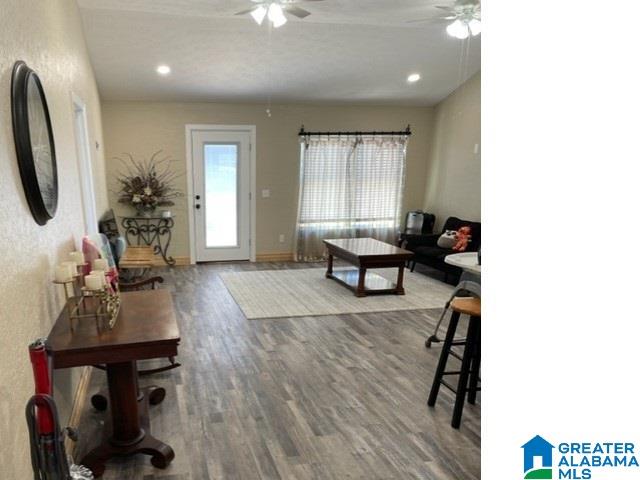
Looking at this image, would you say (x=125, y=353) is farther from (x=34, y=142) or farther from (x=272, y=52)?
(x=272, y=52)

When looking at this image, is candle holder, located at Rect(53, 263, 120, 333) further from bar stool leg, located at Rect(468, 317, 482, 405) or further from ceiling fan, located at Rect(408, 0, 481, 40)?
ceiling fan, located at Rect(408, 0, 481, 40)

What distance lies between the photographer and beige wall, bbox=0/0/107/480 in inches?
55.9

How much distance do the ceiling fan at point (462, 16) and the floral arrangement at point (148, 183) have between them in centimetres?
405

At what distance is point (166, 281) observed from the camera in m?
5.56

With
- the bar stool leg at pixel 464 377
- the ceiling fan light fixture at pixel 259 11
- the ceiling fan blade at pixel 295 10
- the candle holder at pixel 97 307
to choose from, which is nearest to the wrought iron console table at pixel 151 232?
the ceiling fan light fixture at pixel 259 11

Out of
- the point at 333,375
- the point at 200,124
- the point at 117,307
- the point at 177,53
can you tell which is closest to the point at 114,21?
the point at 177,53

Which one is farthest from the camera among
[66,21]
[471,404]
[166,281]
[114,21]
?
[166,281]

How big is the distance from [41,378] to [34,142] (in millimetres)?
1075

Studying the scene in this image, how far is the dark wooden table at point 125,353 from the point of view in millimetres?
1878

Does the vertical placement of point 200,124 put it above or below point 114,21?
below
